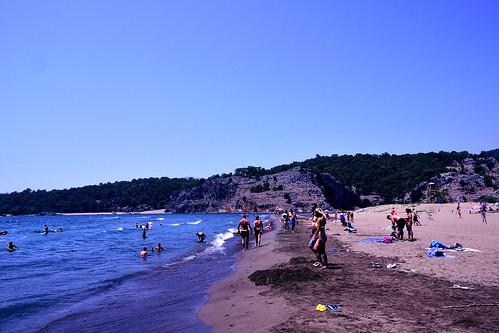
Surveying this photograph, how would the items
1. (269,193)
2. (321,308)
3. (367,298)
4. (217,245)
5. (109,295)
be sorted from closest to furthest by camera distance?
(321,308)
(367,298)
(109,295)
(217,245)
(269,193)

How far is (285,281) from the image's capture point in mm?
10172


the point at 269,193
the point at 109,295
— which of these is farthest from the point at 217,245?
the point at 269,193

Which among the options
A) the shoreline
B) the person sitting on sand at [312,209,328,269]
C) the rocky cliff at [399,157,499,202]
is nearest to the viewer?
the shoreline

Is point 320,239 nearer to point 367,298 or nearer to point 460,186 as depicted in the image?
point 367,298

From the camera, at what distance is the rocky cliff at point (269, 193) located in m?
138

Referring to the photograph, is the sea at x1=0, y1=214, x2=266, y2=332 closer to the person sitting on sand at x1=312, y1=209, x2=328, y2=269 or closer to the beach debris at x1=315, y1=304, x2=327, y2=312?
the beach debris at x1=315, y1=304, x2=327, y2=312

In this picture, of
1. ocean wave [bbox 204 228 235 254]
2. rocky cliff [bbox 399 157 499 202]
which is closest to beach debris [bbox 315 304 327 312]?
ocean wave [bbox 204 228 235 254]

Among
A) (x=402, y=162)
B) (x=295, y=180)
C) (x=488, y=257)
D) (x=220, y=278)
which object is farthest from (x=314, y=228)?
(x=402, y=162)

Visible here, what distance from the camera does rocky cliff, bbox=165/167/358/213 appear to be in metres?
138

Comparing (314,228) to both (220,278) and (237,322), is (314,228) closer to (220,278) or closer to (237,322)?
(220,278)

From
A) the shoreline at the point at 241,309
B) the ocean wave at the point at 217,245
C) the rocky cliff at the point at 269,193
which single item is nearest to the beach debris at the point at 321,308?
the shoreline at the point at 241,309

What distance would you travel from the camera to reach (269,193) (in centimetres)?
14650

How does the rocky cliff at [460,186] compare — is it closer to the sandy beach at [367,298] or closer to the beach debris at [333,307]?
the sandy beach at [367,298]

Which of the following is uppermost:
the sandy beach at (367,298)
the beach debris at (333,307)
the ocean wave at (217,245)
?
the beach debris at (333,307)
